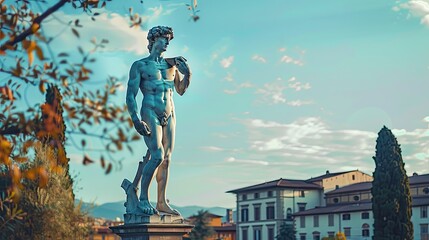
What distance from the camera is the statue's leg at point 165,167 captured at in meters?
11.3

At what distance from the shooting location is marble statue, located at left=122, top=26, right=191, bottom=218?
11.1m

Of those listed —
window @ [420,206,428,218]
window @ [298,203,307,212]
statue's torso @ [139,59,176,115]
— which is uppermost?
window @ [298,203,307,212]

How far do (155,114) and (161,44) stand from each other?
1.17 m

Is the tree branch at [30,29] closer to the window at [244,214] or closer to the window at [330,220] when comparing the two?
the window at [330,220]

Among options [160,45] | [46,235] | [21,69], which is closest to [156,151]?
[160,45]

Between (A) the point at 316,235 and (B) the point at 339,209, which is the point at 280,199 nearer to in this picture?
(A) the point at 316,235

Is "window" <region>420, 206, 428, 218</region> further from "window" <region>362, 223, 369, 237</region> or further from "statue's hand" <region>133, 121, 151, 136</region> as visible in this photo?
"statue's hand" <region>133, 121, 151, 136</region>

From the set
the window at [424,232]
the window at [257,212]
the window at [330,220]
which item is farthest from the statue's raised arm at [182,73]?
the window at [257,212]

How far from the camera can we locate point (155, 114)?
11125 millimetres

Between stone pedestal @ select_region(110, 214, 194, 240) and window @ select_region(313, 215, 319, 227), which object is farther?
window @ select_region(313, 215, 319, 227)

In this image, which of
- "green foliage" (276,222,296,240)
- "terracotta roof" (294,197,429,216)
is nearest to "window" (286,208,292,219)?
"terracotta roof" (294,197,429,216)

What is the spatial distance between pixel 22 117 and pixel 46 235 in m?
19.3

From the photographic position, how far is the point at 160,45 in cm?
1123

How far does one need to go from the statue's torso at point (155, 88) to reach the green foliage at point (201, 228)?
2179 inches
